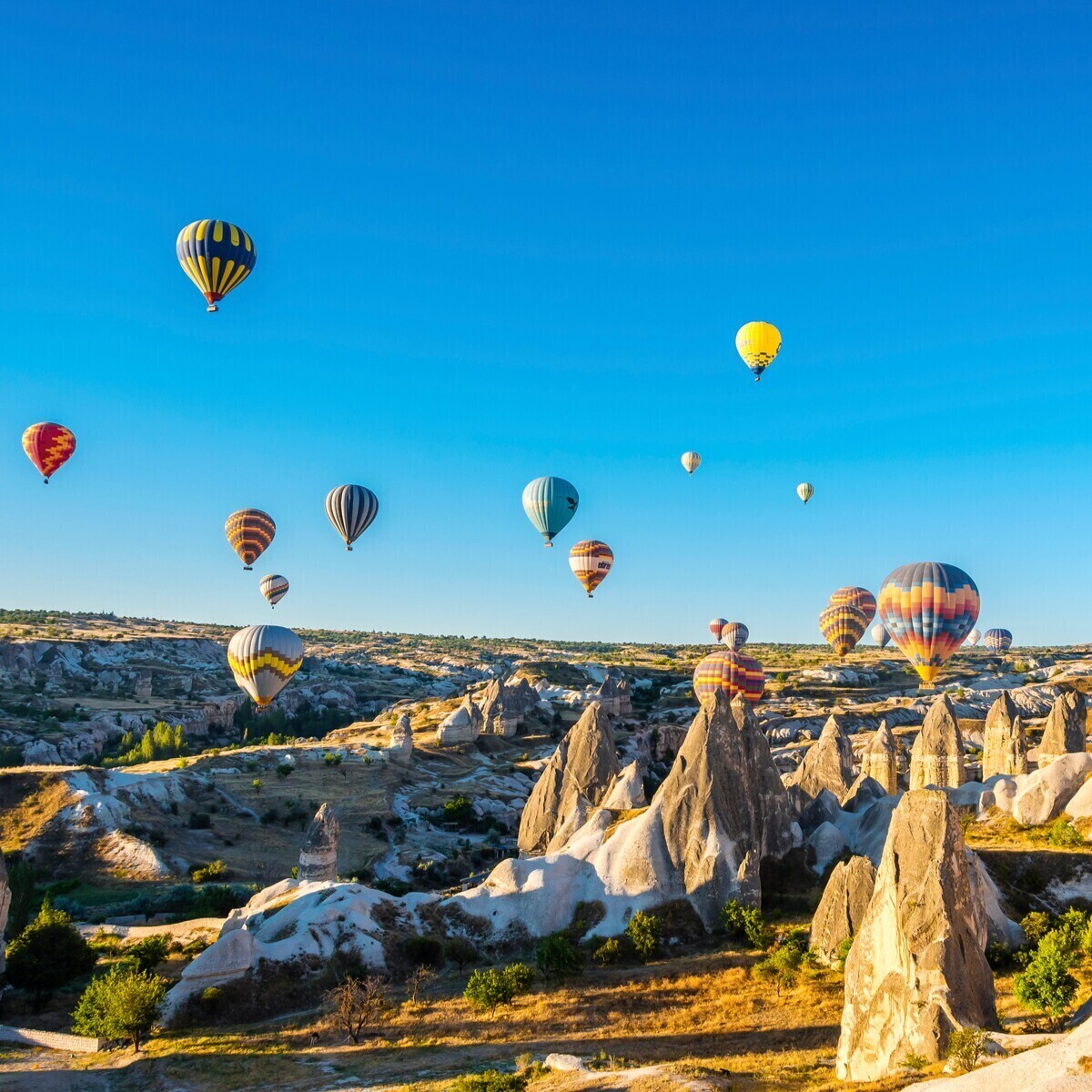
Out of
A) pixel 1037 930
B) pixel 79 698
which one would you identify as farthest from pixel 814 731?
pixel 79 698

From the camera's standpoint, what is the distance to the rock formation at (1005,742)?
199 feet

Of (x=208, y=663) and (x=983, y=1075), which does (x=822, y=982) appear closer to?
(x=983, y=1075)

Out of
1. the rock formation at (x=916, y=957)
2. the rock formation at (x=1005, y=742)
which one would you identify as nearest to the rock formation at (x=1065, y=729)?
the rock formation at (x=1005, y=742)

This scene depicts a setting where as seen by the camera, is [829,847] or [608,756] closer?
[829,847]

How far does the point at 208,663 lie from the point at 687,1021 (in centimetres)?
17617

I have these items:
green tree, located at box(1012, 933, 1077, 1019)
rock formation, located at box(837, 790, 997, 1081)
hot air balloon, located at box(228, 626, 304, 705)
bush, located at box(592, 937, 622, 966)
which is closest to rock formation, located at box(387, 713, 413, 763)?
hot air balloon, located at box(228, 626, 304, 705)

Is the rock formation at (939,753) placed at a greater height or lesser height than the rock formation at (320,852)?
greater

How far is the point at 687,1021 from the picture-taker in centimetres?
3066

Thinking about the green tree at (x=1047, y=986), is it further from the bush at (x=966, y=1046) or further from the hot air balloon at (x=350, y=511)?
the hot air balloon at (x=350, y=511)

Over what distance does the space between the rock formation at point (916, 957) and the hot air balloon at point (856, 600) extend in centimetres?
7352

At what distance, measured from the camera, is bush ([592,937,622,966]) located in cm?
3675

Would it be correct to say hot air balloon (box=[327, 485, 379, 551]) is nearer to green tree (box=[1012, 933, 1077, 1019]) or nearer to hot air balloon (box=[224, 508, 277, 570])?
hot air balloon (box=[224, 508, 277, 570])

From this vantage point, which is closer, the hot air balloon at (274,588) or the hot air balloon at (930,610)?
the hot air balloon at (930,610)

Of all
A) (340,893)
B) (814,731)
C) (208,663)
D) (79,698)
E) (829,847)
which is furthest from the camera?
(208,663)
